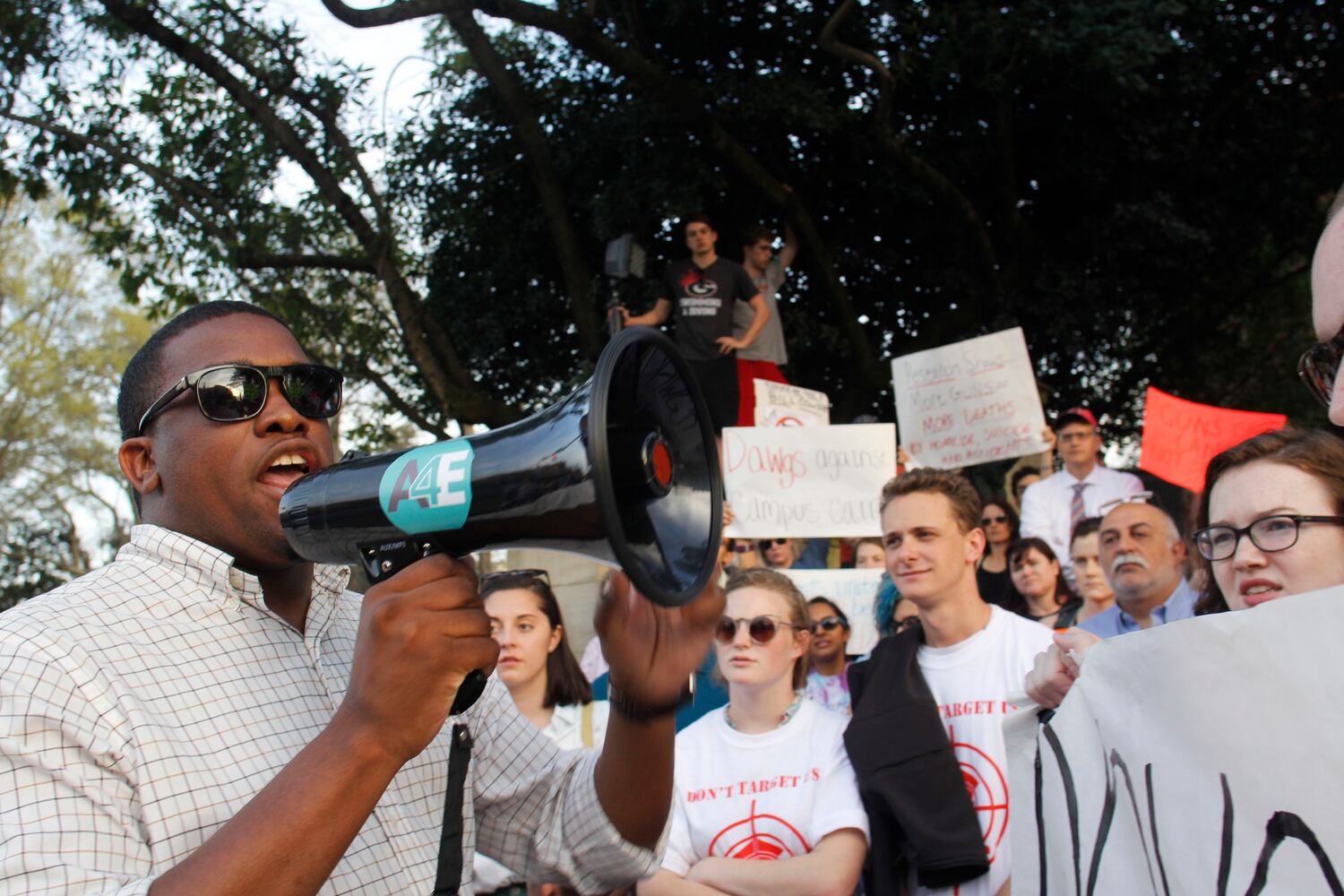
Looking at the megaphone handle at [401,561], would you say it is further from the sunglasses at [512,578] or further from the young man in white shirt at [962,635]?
the sunglasses at [512,578]

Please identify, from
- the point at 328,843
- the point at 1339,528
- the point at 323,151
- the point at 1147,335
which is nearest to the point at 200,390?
the point at 328,843

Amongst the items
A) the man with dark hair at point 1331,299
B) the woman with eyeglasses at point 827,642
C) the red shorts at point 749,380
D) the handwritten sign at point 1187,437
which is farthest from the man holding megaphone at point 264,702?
the red shorts at point 749,380

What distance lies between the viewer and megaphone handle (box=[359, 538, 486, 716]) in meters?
1.52

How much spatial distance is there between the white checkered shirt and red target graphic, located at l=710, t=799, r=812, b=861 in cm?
145

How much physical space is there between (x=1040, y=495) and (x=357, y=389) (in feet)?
32.3

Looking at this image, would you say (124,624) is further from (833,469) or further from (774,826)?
(833,469)

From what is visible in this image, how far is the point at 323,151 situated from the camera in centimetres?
1056

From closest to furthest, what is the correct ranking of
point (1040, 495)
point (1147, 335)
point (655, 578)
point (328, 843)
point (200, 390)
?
point (328, 843)
point (655, 578)
point (200, 390)
point (1040, 495)
point (1147, 335)

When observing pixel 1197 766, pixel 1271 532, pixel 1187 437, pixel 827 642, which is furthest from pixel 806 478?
pixel 1197 766

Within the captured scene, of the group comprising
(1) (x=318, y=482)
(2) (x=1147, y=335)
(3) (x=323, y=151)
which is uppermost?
(3) (x=323, y=151)

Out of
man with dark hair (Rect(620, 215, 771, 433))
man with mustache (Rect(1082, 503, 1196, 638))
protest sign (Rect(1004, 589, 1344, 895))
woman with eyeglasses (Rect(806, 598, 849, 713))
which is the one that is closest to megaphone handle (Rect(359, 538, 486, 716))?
protest sign (Rect(1004, 589, 1344, 895))

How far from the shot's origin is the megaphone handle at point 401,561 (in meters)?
1.52

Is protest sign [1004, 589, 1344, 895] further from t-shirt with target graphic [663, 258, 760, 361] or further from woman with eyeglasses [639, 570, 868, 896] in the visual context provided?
t-shirt with target graphic [663, 258, 760, 361]

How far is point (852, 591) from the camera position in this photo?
528cm
